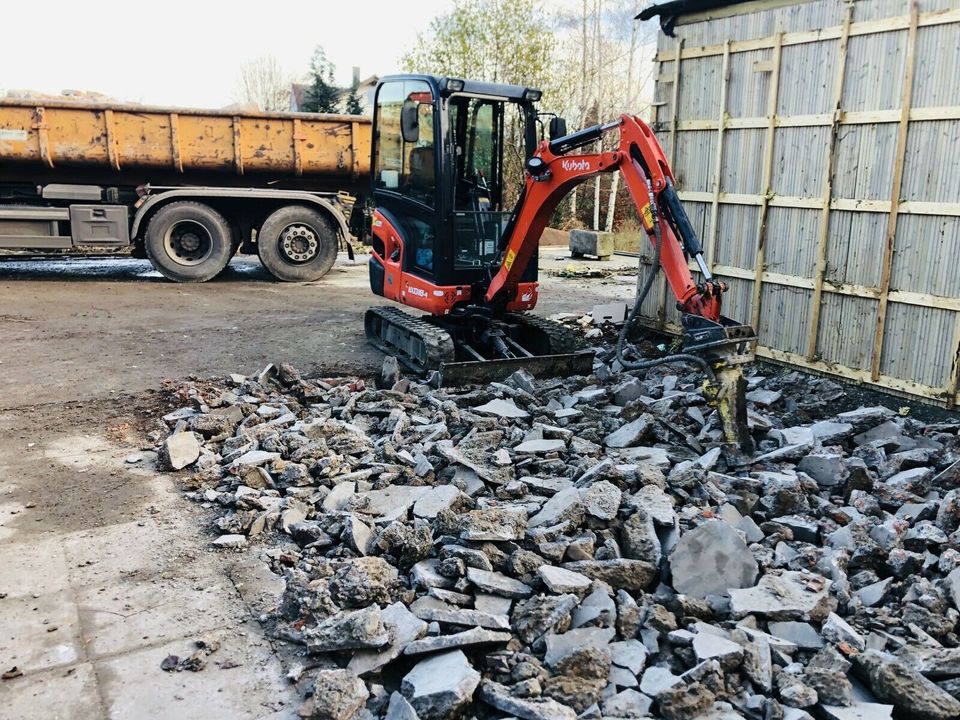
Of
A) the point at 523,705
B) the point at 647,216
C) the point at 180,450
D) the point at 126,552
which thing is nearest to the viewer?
the point at 523,705

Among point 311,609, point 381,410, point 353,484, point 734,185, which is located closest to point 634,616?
point 311,609

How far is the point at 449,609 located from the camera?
392 cm

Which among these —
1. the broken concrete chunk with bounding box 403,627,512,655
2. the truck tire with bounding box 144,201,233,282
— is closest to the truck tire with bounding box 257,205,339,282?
the truck tire with bounding box 144,201,233,282

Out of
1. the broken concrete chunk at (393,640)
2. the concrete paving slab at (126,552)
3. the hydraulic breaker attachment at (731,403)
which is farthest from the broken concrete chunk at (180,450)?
the hydraulic breaker attachment at (731,403)

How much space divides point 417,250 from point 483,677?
18.8 feet

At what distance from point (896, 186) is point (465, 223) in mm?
3814

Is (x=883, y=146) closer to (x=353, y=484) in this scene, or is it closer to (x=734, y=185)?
(x=734, y=185)

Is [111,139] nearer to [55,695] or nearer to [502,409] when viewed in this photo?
[502,409]

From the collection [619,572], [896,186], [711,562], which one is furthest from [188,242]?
[711,562]

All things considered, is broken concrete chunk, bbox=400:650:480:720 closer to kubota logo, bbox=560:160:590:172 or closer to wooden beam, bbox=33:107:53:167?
kubota logo, bbox=560:160:590:172

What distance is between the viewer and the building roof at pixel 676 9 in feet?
28.0

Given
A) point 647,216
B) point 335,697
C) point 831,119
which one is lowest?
point 335,697

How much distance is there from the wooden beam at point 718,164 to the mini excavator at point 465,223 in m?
0.94

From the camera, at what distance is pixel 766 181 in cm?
814
